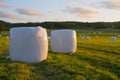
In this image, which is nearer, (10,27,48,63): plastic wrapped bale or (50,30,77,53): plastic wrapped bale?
(10,27,48,63): plastic wrapped bale

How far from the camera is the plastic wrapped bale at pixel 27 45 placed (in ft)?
57.7

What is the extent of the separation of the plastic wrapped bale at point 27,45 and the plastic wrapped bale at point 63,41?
19.4 feet

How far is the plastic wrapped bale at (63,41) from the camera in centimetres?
2412

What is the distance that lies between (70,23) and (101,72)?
139280 mm

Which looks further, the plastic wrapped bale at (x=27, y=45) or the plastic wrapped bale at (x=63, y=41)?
the plastic wrapped bale at (x=63, y=41)

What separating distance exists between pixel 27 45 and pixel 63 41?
22.8 feet

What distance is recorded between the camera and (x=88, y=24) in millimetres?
160375

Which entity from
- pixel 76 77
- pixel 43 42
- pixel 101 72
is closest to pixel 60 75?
pixel 76 77

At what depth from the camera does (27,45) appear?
1756 cm

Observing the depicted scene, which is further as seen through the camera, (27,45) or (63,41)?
(63,41)

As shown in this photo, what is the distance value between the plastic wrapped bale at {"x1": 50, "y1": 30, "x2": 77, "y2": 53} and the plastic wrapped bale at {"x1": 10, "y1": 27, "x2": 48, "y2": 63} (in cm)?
592

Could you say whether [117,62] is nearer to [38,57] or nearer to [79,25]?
[38,57]

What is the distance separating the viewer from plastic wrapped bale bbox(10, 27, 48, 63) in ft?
57.7

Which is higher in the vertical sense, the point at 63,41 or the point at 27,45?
the point at 27,45
